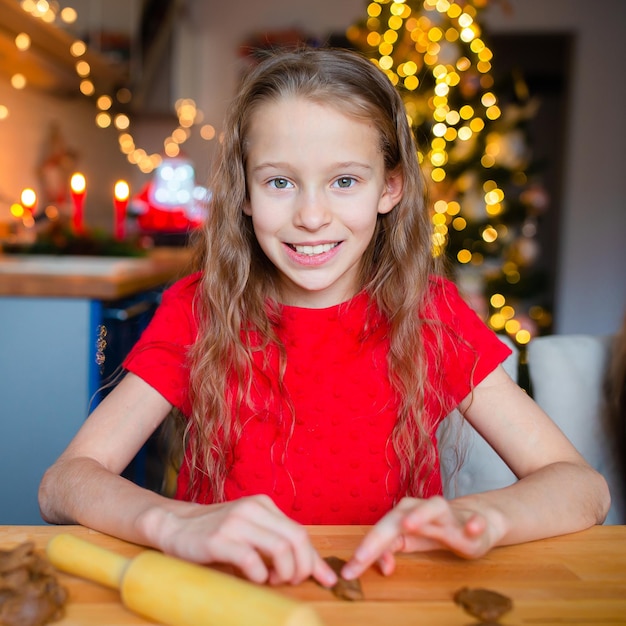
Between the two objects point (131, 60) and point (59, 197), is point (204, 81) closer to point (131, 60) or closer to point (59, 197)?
point (131, 60)

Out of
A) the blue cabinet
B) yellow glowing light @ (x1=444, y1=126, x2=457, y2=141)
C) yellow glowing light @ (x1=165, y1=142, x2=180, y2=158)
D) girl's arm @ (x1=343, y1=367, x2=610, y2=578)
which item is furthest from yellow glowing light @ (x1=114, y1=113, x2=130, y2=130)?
girl's arm @ (x1=343, y1=367, x2=610, y2=578)

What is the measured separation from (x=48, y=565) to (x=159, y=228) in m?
3.36

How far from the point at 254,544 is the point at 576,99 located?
4797 millimetres

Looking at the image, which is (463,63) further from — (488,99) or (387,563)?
(387,563)

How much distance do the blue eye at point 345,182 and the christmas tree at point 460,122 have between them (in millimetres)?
1929

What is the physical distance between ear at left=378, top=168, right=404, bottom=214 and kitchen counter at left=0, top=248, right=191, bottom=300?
0.64 m

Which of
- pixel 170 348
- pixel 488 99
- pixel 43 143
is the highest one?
pixel 488 99

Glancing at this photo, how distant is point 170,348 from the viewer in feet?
3.53

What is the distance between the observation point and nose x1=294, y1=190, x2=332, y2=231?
985 millimetres

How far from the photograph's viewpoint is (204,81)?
4906mm

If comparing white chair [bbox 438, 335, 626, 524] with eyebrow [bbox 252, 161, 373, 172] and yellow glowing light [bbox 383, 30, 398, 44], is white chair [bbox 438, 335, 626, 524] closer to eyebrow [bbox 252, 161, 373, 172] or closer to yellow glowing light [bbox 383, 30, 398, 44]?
eyebrow [bbox 252, 161, 373, 172]

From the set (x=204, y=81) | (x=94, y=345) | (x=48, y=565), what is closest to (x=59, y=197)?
(x=94, y=345)

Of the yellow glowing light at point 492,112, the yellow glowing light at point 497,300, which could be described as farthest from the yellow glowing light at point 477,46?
the yellow glowing light at point 497,300

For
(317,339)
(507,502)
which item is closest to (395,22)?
(317,339)
